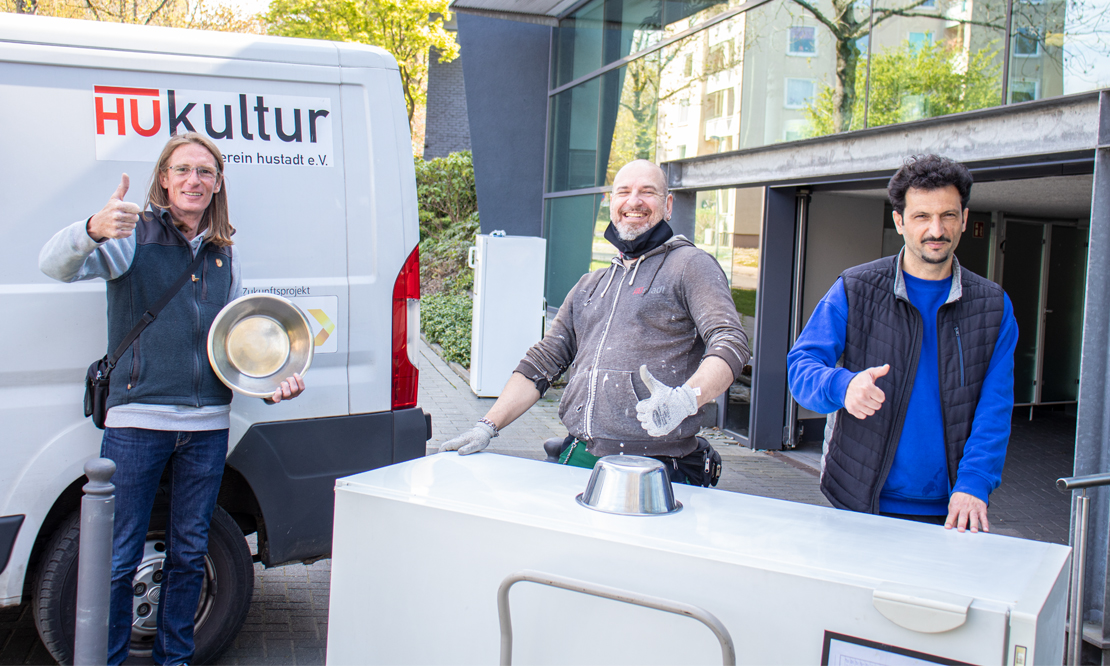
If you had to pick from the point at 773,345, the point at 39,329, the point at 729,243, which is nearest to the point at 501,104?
the point at 729,243

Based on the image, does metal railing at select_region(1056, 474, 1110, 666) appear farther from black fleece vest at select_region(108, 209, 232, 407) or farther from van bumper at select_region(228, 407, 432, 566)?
black fleece vest at select_region(108, 209, 232, 407)

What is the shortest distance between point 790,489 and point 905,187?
467 cm

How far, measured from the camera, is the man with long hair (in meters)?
2.93

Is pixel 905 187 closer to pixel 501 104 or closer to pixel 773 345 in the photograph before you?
pixel 773 345

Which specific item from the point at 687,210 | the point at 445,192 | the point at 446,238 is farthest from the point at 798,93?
the point at 445,192

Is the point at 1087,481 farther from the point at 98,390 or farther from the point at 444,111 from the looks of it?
the point at 444,111

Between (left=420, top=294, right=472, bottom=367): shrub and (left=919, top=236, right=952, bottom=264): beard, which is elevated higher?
(left=919, top=236, right=952, bottom=264): beard

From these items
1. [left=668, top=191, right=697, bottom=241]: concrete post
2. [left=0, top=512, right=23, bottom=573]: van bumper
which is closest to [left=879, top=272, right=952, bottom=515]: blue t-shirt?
[left=0, top=512, right=23, bottom=573]: van bumper

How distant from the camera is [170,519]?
312 centimetres

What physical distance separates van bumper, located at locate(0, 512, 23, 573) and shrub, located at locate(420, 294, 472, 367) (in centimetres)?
899

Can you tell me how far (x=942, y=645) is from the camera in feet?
4.83

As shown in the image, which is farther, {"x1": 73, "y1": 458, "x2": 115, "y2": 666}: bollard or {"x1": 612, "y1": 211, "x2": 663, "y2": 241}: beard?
{"x1": 612, "y1": 211, "x2": 663, "y2": 241}: beard

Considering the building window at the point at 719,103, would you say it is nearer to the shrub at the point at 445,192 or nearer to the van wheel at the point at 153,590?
the van wheel at the point at 153,590

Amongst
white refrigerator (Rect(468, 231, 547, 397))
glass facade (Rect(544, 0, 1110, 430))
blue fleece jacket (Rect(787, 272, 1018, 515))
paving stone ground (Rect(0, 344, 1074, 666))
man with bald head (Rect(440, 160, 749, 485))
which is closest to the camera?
blue fleece jacket (Rect(787, 272, 1018, 515))
